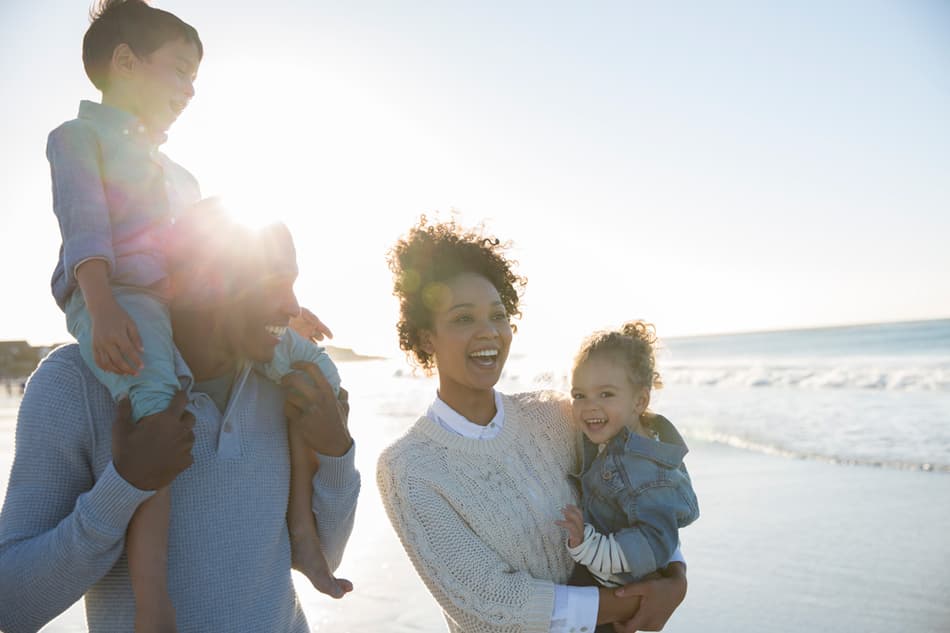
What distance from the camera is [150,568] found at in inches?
65.6

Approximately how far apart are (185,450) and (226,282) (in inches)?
17.3

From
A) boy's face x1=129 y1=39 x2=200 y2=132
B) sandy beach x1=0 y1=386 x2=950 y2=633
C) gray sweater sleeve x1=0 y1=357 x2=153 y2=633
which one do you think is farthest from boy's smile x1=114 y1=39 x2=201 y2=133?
sandy beach x1=0 y1=386 x2=950 y2=633

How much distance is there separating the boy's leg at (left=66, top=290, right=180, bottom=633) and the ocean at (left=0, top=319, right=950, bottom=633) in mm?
1602

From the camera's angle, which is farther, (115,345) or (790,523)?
(790,523)

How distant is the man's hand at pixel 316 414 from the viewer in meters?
1.95

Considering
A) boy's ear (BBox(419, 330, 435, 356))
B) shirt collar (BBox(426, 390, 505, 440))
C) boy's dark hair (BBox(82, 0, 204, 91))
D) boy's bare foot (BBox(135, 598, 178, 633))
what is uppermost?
boy's dark hair (BBox(82, 0, 204, 91))

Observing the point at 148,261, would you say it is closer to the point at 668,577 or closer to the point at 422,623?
the point at 668,577

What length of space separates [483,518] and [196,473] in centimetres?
96

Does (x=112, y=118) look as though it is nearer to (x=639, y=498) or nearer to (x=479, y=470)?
(x=479, y=470)

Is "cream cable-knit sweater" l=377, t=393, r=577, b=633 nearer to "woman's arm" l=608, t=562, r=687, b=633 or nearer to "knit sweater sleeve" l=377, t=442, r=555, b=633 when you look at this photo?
"knit sweater sleeve" l=377, t=442, r=555, b=633

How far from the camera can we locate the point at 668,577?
2529 millimetres

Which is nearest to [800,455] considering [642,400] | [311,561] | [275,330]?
[642,400]

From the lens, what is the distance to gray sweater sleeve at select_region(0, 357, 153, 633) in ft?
5.18

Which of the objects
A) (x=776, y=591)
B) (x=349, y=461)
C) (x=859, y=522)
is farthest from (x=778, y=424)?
(x=349, y=461)
